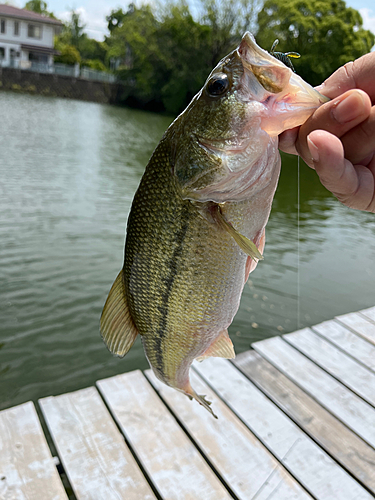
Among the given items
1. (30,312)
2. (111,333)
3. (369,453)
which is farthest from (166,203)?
(30,312)

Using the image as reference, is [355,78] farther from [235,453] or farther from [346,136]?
[235,453]

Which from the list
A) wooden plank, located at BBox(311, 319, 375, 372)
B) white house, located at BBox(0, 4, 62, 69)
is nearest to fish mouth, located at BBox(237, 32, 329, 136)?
wooden plank, located at BBox(311, 319, 375, 372)

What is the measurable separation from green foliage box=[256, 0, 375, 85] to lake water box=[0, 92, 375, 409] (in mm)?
7530

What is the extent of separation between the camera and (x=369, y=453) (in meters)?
2.99

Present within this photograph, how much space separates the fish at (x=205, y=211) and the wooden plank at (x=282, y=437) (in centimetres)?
163

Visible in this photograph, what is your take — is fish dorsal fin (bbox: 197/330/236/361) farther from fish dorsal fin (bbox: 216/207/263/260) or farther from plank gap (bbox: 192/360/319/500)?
plank gap (bbox: 192/360/319/500)

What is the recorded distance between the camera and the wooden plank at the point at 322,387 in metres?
3.22

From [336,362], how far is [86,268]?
372 centimetres

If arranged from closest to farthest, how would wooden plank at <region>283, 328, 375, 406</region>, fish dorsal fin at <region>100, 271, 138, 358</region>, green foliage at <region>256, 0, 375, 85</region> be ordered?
fish dorsal fin at <region>100, 271, 138, 358</region>
wooden plank at <region>283, 328, 375, 406</region>
green foliage at <region>256, 0, 375, 85</region>

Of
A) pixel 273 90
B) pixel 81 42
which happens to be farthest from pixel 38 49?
pixel 273 90

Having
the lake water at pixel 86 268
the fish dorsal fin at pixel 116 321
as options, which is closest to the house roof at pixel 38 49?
the lake water at pixel 86 268

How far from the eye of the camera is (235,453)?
9.36 feet

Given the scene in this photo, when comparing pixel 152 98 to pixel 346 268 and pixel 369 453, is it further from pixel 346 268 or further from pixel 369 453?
pixel 369 453

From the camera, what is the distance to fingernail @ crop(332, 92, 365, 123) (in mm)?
1077
